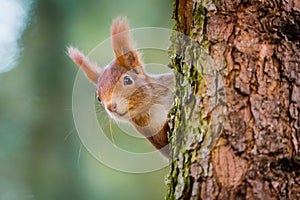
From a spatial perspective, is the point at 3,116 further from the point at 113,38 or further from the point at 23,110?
the point at 113,38

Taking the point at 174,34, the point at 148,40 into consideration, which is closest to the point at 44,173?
the point at 148,40

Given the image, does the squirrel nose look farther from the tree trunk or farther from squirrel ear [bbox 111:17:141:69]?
the tree trunk

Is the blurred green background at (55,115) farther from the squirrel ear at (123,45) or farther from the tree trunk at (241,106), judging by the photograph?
the tree trunk at (241,106)

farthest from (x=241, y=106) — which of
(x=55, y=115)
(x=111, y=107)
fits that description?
(x=55, y=115)

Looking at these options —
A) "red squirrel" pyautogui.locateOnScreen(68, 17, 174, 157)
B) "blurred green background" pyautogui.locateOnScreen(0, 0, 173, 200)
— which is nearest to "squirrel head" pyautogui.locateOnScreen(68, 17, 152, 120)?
"red squirrel" pyautogui.locateOnScreen(68, 17, 174, 157)

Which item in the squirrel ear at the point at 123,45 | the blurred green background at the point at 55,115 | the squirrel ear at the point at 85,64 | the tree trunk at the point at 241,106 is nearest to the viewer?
the tree trunk at the point at 241,106

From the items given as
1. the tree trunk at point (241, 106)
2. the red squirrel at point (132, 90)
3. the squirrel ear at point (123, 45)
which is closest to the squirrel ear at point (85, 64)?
the red squirrel at point (132, 90)

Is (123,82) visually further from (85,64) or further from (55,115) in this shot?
(55,115)
